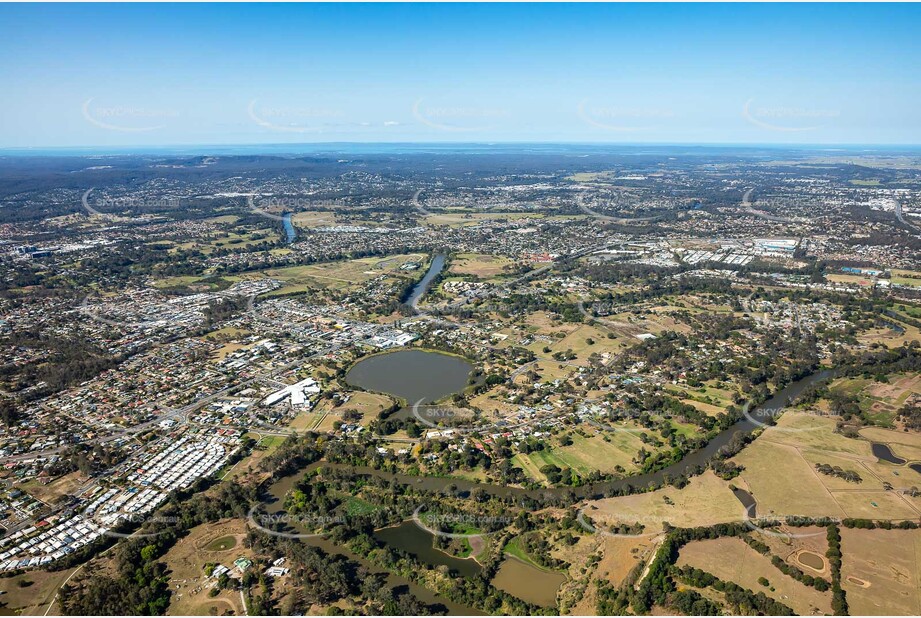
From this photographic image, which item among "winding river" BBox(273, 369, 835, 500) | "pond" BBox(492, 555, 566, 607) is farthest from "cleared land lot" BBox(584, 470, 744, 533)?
"pond" BBox(492, 555, 566, 607)

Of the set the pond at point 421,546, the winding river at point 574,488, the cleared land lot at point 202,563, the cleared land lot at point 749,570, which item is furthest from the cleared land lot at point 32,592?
the cleared land lot at point 749,570

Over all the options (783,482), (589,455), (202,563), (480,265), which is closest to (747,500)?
(783,482)

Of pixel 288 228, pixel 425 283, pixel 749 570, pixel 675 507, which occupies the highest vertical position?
pixel 288 228

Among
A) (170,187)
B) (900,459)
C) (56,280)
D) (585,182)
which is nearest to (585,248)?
(900,459)

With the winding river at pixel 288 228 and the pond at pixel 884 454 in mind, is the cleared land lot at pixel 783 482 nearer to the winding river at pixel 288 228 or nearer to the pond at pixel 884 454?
the pond at pixel 884 454

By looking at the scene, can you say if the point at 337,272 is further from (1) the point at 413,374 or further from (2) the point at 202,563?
(2) the point at 202,563

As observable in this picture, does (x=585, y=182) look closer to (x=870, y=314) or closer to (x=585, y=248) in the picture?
(x=585, y=248)

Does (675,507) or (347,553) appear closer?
(347,553)
